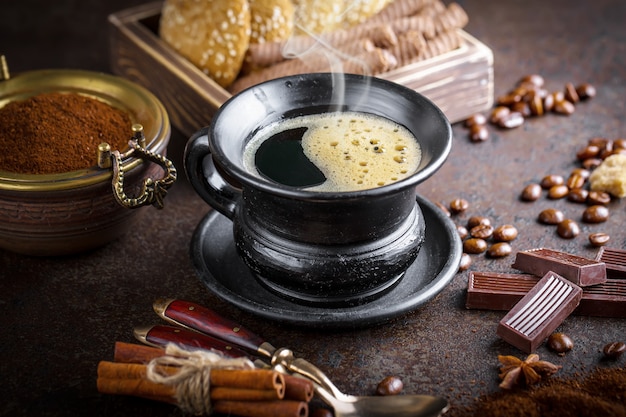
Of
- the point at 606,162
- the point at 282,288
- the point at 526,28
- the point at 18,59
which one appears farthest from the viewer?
the point at 526,28

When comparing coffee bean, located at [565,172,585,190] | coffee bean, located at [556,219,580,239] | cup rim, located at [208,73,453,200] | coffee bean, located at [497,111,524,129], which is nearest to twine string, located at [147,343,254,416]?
cup rim, located at [208,73,453,200]

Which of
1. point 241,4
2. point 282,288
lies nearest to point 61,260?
point 282,288

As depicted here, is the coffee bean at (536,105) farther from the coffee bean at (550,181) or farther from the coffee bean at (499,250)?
the coffee bean at (499,250)

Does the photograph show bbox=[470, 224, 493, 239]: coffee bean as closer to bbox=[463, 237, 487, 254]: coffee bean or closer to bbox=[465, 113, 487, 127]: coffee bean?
bbox=[463, 237, 487, 254]: coffee bean

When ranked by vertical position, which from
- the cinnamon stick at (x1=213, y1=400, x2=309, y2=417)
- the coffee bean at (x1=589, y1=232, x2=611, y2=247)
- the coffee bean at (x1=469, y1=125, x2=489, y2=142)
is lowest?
the coffee bean at (x1=469, y1=125, x2=489, y2=142)

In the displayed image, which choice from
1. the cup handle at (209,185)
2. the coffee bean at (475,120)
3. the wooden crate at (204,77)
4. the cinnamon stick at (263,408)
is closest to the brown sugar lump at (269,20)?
the wooden crate at (204,77)

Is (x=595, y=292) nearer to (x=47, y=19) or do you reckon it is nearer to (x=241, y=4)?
(x=241, y=4)
